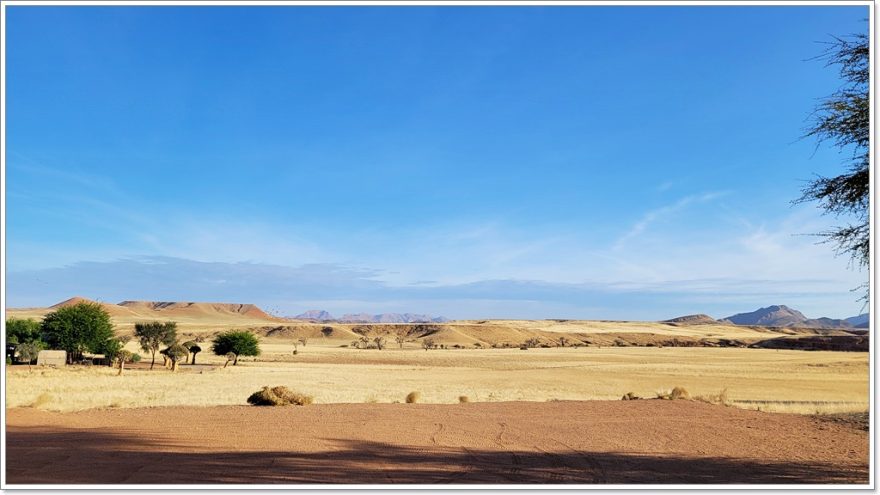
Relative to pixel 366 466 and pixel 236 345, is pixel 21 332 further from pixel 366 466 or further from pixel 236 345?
pixel 366 466

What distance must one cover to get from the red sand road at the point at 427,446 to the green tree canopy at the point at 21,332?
49.0m

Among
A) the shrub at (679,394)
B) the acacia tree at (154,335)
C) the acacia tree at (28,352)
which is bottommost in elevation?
the shrub at (679,394)

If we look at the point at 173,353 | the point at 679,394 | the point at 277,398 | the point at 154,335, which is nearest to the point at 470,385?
the point at 679,394

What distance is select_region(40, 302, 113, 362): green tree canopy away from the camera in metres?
56.3

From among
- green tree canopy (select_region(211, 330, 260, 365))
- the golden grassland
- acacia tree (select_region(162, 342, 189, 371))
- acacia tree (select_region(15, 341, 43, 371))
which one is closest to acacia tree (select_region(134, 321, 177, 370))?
the golden grassland

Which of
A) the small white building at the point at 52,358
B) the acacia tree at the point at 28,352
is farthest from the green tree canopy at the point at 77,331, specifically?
the acacia tree at the point at 28,352

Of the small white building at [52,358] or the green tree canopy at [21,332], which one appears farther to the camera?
the green tree canopy at [21,332]

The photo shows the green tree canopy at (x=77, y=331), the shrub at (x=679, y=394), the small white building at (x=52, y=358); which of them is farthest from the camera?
the green tree canopy at (x=77, y=331)

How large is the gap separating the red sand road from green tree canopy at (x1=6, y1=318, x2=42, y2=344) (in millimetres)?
49012

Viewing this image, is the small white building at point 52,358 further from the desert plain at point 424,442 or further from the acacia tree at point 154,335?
the desert plain at point 424,442

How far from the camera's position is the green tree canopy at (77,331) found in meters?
56.3

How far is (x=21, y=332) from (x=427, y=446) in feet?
203

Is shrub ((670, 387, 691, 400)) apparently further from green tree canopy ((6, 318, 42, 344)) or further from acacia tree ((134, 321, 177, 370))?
green tree canopy ((6, 318, 42, 344))

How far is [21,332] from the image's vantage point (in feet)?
203
